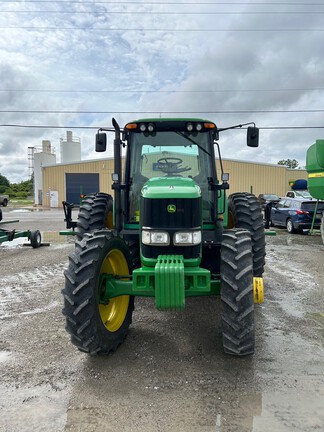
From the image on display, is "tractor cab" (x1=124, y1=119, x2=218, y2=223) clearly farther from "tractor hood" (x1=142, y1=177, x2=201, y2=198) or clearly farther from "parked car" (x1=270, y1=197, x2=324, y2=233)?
"parked car" (x1=270, y1=197, x2=324, y2=233)

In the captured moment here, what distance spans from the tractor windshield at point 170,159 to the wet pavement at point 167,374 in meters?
1.70

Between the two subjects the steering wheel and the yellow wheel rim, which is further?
the steering wheel

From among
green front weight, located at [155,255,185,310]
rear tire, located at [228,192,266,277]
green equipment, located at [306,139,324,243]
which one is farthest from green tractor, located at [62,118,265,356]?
green equipment, located at [306,139,324,243]

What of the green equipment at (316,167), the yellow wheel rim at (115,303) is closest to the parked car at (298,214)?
the green equipment at (316,167)

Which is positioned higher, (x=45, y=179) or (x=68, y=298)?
(x=45, y=179)

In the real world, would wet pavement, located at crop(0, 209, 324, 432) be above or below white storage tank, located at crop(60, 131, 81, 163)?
below

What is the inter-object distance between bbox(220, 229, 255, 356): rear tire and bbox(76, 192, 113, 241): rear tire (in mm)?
2615

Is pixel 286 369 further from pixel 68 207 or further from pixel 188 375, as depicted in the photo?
pixel 68 207

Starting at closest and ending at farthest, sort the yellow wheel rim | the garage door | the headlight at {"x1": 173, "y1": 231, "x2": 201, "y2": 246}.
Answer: the headlight at {"x1": 173, "y1": 231, "x2": 201, "y2": 246} → the yellow wheel rim → the garage door

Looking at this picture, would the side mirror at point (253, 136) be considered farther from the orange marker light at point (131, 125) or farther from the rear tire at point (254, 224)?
the orange marker light at point (131, 125)

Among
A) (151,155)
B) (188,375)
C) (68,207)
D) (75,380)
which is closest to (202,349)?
(188,375)

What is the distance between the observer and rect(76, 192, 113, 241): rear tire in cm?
586

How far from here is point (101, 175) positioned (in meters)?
38.2

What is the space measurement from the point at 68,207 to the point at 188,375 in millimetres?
6823
